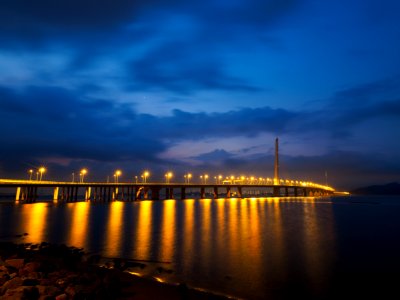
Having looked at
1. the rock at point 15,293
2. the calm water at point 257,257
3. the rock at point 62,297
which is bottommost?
the calm water at point 257,257

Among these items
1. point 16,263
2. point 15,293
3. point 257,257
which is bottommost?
point 257,257

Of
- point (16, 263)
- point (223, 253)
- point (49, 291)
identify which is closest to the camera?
point (49, 291)

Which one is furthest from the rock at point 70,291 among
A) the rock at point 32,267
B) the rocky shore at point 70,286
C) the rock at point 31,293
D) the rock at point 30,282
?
the rock at point 32,267

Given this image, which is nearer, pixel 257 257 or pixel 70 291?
pixel 70 291

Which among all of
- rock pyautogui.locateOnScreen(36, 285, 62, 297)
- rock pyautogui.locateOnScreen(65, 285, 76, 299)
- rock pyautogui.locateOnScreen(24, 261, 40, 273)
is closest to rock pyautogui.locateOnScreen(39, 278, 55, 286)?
rock pyautogui.locateOnScreen(36, 285, 62, 297)

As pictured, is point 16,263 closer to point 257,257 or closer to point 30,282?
point 30,282

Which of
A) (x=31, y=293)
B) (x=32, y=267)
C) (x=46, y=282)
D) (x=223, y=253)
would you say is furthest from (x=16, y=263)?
(x=223, y=253)

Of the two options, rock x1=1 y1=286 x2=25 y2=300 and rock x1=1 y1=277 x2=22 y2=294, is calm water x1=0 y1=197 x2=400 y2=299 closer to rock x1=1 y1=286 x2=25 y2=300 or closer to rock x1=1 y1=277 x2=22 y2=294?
rock x1=1 y1=277 x2=22 y2=294

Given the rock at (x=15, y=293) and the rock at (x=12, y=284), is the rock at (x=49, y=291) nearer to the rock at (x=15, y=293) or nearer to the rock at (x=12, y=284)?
the rock at (x=15, y=293)

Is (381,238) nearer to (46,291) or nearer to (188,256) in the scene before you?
(188,256)

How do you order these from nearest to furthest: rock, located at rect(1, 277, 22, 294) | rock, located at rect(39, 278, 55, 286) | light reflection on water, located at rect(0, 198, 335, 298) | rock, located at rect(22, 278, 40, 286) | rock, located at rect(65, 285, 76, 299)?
rock, located at rect(65, 285, 76, 299) < rock, located at rect(1, 277, 22, 294) < rock, located at rect(22, 278, 40, 286) < rock, located at rect(39, 278, 55, 286) < light reflection on water, located at rect(0, 198, 335, 298)

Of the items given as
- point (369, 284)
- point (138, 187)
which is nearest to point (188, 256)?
point (369, 284)

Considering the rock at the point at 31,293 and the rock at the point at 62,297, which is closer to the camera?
the rock at the point at 31,293

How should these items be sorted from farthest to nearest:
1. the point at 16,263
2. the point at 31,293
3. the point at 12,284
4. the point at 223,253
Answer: the point at 223,253 < the point at 16,263 < the point at 12,284 < the point at 31,293
